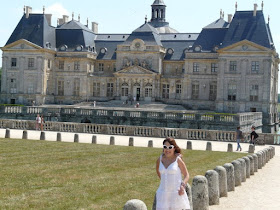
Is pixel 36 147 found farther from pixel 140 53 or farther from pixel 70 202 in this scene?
pixel 140 53

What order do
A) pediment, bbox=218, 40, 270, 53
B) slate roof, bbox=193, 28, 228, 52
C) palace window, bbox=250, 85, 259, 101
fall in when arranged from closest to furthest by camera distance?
pediment, bbox=218, 40, 270, 53 < palace window, bbox=250, 85, 259, 101 < slate roof, bbox=193, 28, 228, 52

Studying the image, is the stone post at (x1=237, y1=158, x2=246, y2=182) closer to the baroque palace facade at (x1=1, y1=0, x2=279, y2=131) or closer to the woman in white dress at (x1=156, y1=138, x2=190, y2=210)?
the woman in white dress at (x1=156, y1=138, x2=190, y2=210)

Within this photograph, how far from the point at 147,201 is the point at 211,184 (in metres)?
1.83

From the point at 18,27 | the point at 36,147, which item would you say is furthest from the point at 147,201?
the point at 18,27

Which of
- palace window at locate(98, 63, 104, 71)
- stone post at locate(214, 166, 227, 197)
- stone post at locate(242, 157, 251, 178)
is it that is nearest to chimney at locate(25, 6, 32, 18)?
palace window at locate(98, 63, 104, 71)

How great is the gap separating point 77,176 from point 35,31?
67.5 meters

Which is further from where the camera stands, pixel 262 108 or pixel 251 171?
pixel 262 108

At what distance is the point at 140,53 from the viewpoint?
8025 centimetres

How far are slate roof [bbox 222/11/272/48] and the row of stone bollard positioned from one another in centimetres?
5157

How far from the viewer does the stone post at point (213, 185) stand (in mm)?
14289

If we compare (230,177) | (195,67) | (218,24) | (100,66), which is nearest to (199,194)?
(230,177)

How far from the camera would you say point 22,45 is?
80.8 meters

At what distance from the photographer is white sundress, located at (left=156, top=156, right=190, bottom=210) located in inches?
390

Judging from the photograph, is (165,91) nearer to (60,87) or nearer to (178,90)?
(178,90)
